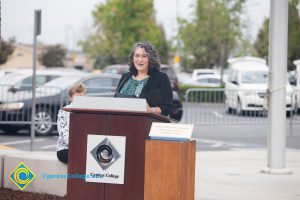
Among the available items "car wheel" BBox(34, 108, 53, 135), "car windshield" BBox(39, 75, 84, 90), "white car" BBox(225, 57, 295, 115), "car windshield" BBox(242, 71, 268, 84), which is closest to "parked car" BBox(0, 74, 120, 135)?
"car wheel" BBox(34, 108, 53, 135)

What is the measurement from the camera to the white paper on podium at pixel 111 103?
676 centimetres

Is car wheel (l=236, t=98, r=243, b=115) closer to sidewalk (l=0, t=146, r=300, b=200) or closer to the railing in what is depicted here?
the railing

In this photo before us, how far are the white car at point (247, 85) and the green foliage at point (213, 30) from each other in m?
20.0

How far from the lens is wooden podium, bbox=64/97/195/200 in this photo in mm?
6613

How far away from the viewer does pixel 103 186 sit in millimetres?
6887

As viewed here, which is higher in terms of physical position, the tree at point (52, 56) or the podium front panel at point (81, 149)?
the tree at point (52, 56)

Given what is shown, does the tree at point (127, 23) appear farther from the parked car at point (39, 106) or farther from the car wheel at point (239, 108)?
the parked car at point (39, 106)

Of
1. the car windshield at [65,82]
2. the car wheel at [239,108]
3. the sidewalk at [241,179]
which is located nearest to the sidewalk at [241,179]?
the sidewalk at [241,179]

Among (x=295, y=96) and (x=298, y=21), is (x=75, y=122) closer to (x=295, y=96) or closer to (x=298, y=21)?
(x=295, y=96)

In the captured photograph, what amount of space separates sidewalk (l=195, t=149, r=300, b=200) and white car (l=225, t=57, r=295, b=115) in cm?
668

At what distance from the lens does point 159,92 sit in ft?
25.8

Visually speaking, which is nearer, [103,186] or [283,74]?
[103,186]

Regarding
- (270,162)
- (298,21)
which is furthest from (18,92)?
(298,21)

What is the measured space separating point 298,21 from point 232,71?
65.7ft
